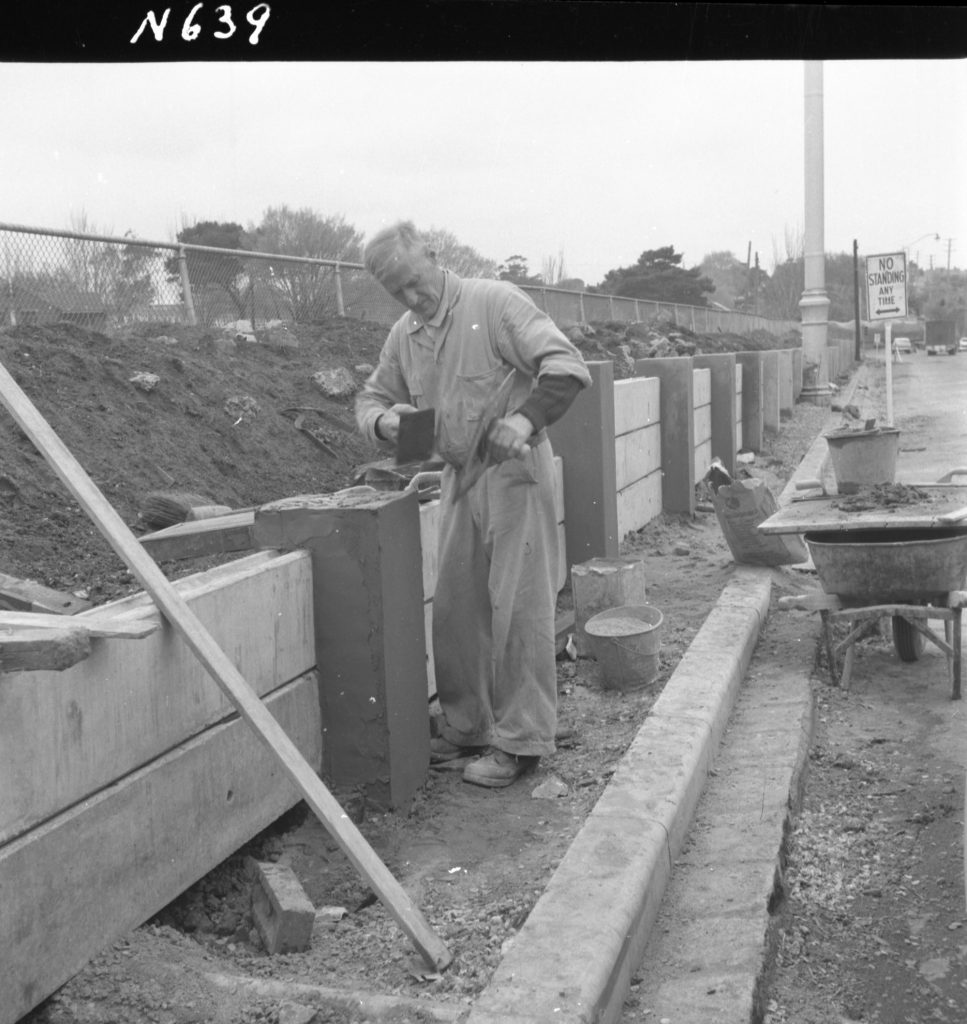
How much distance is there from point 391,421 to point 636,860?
1.85 meters

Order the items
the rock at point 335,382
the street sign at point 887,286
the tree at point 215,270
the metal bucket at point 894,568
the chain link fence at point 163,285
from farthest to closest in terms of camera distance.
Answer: the street sign at point 887,286, the tree at point 215,270, the rock at point 335,382, the chain link fence at point 163,285, the metal bucket at point 894,568

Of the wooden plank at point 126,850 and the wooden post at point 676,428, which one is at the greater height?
the wooden post at point 676,428

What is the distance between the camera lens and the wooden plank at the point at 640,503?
9023 mm

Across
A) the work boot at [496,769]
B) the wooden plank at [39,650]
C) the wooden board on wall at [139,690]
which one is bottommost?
the work boot at [496,769]

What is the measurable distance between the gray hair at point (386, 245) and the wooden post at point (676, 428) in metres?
6.32

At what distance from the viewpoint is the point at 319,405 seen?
8.59 meters

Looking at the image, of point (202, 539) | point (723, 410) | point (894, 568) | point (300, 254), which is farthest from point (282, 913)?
point (723, 410)

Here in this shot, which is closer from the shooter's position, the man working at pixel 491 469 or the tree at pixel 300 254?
the man working at pixel 491 469

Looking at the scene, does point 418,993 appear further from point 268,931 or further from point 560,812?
point 560,812

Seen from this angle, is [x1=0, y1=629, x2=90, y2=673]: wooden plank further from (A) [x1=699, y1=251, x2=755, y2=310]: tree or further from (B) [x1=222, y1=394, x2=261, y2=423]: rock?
(A) [x1=699, y1=251, x2=755, y2=310]: tree

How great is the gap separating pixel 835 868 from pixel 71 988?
243 cm

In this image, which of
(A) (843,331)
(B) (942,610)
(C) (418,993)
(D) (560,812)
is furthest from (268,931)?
(A) (843,331)

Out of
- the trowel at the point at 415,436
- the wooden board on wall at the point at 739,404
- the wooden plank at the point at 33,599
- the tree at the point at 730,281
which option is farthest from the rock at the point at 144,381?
the tree at the point at 730,281

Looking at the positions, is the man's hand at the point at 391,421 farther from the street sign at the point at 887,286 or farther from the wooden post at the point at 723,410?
the street sign at the point at 887,286
